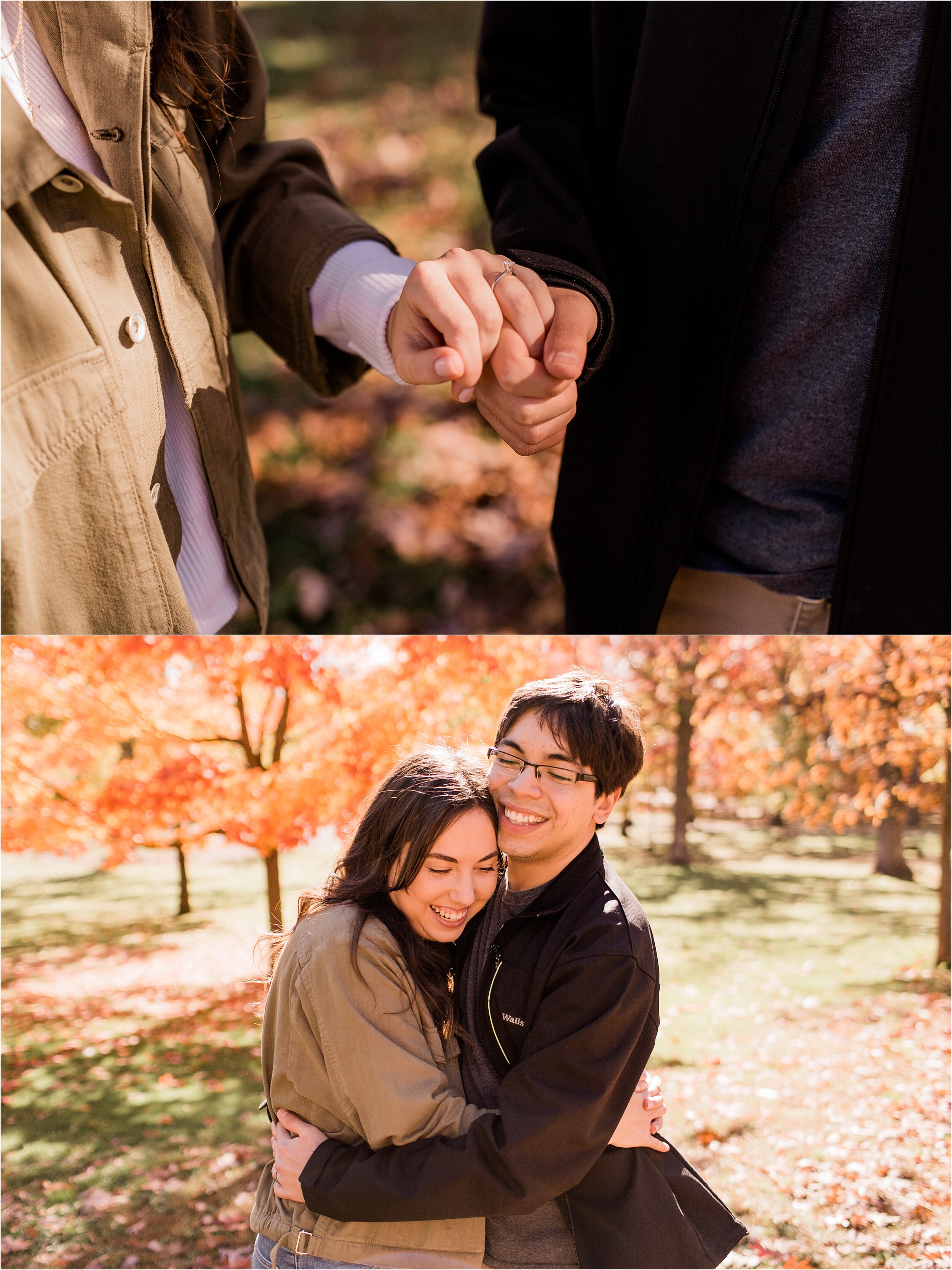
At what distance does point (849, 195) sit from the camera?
1.41m

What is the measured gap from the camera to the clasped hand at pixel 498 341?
1.09 m

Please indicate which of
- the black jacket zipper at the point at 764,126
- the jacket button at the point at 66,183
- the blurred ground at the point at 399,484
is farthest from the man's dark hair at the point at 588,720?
the blurred ground at the point at 399,484

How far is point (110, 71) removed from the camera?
109 centimetres

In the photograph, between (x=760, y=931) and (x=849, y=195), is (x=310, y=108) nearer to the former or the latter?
(x=849, y=195)

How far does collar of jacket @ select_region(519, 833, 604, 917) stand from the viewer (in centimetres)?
125

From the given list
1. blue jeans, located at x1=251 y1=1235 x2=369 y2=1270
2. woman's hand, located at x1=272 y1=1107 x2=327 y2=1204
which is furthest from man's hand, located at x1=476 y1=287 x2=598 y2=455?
blue jeans, located at x1=251 y1=1235 x2=369 y2=1270

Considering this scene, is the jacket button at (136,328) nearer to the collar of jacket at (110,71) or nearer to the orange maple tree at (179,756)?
the collar of jacket at (110,71)

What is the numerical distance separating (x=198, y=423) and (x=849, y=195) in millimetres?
→ 997

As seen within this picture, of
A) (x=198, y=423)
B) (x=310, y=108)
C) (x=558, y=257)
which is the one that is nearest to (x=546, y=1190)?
(x=198, y=423)

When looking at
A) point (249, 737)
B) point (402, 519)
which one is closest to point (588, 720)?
point (249, 737)

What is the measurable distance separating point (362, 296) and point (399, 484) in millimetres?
2893

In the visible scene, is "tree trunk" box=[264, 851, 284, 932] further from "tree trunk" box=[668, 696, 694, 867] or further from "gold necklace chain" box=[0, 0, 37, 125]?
"gold necklace chain" box=[0, 0, 37, 125]

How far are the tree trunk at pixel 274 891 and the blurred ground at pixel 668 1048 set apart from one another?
13 millimetres

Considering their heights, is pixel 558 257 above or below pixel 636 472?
above
